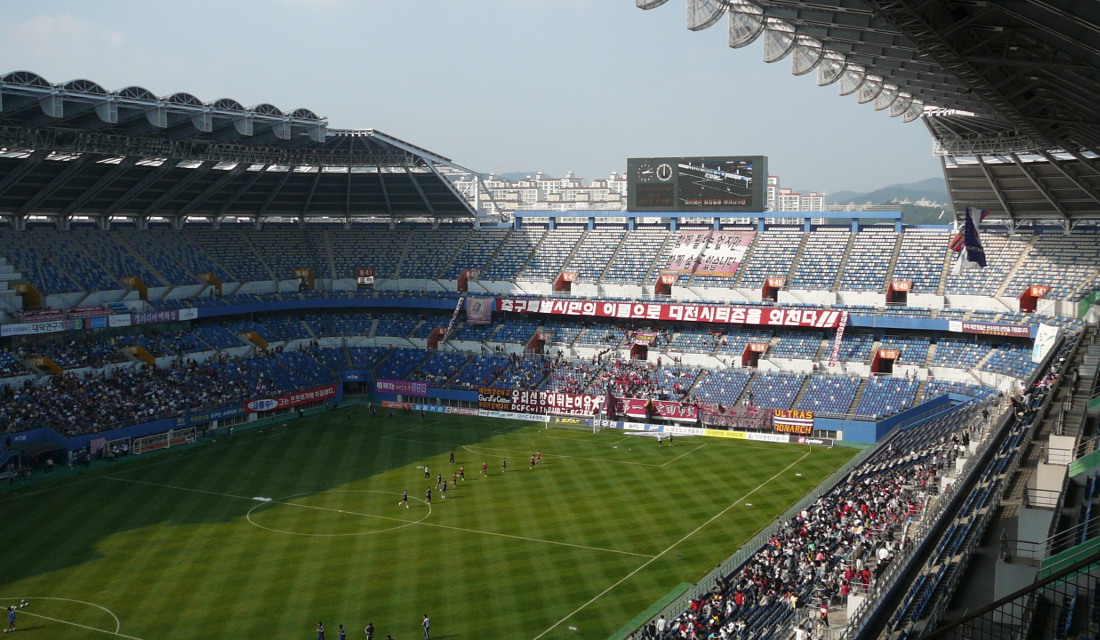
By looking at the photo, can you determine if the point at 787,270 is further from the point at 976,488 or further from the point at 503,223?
the point at 976,488

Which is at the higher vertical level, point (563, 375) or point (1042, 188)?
point (1042, 188)

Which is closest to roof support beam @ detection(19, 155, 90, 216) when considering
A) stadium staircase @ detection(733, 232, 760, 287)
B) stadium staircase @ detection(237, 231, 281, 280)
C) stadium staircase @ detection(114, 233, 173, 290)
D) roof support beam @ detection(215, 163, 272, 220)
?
stadium staircase @ detection(114, 233, 173, 290)

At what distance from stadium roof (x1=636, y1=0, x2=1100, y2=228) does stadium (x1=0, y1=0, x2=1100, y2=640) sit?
6.7 inches

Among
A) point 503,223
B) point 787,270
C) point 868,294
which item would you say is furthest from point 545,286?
point 868,294

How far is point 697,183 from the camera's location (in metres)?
72.8

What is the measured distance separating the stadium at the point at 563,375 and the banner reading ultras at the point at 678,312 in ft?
0.72

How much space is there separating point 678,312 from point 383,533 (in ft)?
110

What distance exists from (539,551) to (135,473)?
2533 cm

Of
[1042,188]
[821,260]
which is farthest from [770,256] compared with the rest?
[1042,188]

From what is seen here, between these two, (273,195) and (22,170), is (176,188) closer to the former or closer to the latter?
(273,195)

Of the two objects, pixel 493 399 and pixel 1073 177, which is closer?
pixel 1073 177

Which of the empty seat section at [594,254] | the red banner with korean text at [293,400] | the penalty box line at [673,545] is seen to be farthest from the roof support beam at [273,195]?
the penalty box line at [673,545]

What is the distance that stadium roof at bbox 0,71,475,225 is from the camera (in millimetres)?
50500

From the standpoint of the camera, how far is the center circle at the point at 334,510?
40.8 metres
